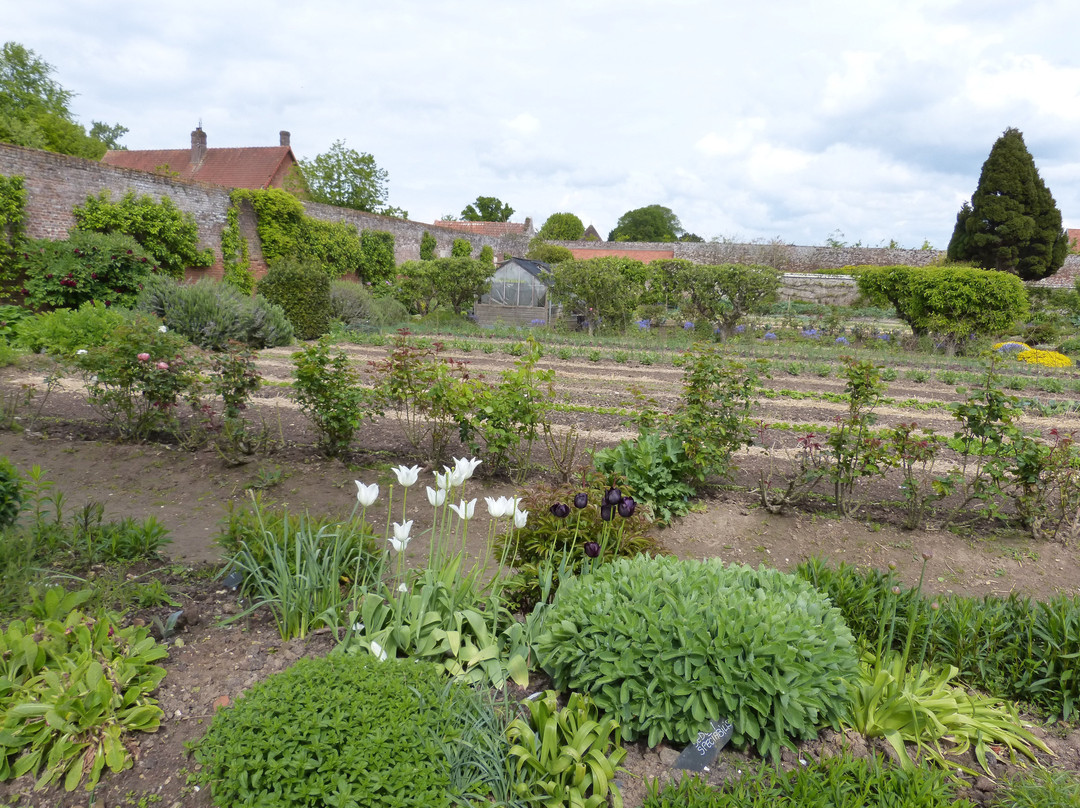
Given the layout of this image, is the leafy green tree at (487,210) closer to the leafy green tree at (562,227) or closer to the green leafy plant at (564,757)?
the leafy green tree at (562,227)

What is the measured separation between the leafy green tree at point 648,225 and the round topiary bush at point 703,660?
175ft

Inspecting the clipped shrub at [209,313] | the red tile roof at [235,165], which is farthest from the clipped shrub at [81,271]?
the red tile roof at [235,165]

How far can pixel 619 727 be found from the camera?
1.97 meters

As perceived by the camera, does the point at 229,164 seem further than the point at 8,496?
Yes

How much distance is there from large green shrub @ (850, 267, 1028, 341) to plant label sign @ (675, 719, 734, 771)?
15078 mm

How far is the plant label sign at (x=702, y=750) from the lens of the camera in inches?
75.8

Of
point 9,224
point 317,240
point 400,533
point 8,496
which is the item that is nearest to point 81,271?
point 9,224

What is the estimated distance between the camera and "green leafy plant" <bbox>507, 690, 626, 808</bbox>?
1742 millimetres

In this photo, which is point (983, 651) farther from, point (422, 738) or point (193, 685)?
point (193, 685)

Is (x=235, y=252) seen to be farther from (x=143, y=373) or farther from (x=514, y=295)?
(x=143, y=373)

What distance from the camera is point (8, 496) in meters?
3.25

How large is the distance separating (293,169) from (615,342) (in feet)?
78.2

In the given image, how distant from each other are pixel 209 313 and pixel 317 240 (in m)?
7.92

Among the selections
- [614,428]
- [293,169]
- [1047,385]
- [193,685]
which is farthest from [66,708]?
[293,169]
